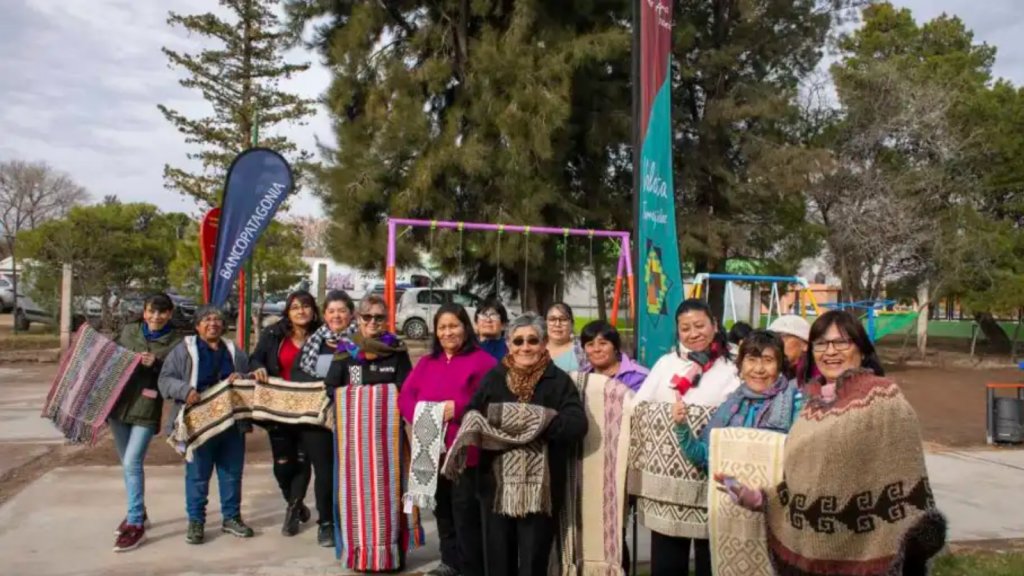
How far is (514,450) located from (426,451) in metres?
0.72

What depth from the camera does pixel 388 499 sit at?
4.73m

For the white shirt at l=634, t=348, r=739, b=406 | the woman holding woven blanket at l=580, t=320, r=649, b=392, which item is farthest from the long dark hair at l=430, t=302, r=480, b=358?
the white shirt at l=634, t=348, r=739, b=406

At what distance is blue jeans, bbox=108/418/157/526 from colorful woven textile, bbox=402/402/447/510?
→ 1.90 m

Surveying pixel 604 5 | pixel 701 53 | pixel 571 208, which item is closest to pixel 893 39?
pixel 701 53

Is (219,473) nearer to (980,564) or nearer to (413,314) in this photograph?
(980,564)

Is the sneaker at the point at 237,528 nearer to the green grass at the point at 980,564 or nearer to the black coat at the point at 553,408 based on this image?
the black coat at the point at 553,408

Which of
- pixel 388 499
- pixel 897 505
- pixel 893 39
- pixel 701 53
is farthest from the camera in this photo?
pixel 893 39

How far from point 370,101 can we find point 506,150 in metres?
3.27

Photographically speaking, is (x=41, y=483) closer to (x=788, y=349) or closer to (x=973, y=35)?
(x=788, y=349)

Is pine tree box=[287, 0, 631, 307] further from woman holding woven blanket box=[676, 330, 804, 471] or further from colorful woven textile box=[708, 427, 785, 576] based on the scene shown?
colorful woven textile box=[708, 427, 785, 576]

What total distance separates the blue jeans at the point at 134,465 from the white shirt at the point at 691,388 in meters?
3.12

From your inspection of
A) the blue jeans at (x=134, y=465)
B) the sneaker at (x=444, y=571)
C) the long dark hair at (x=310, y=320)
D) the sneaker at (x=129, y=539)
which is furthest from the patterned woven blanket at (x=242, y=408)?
the sneaker at (x=444, y=571)

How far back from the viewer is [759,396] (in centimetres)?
340

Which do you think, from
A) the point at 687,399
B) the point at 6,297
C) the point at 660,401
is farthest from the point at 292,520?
the point at 6,297
